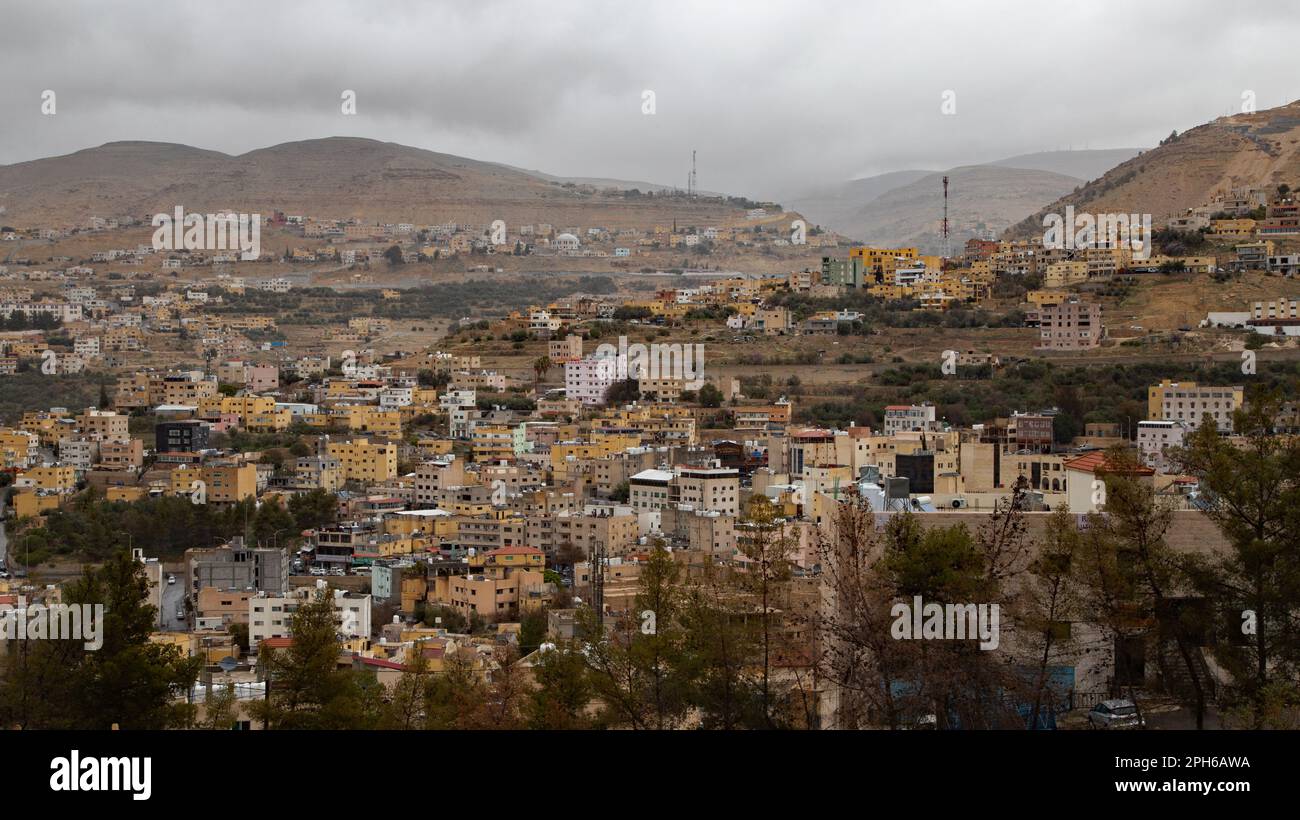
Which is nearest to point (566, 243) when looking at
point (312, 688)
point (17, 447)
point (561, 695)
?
point (17, 447)

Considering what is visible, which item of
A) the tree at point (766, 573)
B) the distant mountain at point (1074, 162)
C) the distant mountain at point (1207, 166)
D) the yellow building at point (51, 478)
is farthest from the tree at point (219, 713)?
the distant mountain at point (1074, 162)

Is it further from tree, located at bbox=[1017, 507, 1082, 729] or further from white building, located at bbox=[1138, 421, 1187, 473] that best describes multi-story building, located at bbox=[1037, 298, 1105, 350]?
tree, located at bbox=[1017, 507, 1082, 729]

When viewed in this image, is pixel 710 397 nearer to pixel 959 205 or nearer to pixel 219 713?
pixel 219 713

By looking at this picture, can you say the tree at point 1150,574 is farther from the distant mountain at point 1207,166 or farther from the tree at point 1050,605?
the distant mountain at point 1207,166

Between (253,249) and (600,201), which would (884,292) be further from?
(600,201)

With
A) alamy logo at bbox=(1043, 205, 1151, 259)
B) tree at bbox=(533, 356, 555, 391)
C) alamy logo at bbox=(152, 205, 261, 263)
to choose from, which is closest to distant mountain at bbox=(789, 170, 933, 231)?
alamy logo at bbox=(152, 205, 261, 263)
